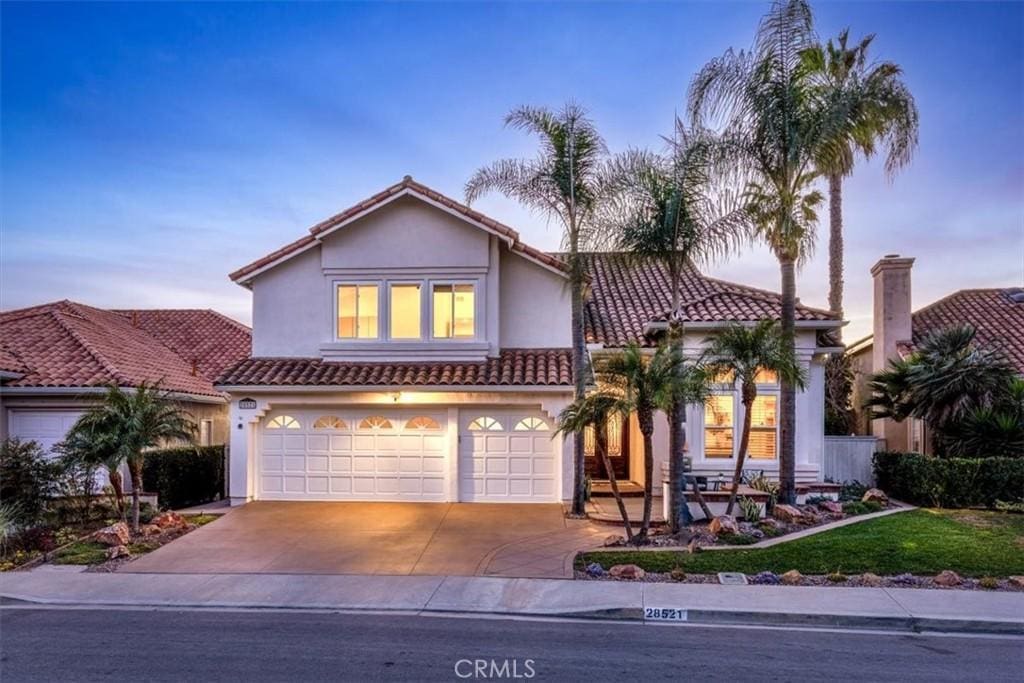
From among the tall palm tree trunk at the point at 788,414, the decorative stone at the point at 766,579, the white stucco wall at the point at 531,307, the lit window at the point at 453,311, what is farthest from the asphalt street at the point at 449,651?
the white stucco wall at the point at 531,307

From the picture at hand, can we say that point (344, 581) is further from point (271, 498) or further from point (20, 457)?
point (20, 457)

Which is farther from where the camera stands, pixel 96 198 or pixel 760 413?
pixel 96 198

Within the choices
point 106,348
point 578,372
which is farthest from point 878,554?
point 106,348

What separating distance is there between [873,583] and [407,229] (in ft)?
39.3

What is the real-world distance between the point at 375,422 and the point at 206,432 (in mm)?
A: 7290

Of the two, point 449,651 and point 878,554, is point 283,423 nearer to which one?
point 449,651

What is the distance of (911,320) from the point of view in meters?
18.5

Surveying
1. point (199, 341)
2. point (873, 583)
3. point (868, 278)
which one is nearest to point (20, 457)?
point (199, 341)

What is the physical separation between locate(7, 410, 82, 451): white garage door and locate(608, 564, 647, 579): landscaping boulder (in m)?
13.5

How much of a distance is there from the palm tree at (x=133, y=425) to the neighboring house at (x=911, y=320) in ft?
60.6

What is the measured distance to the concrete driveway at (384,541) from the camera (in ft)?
30.5

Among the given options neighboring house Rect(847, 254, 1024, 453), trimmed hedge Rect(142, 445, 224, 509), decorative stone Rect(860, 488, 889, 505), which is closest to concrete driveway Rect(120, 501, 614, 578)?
trimmed hedge Rect(142, 445, 224, 509)

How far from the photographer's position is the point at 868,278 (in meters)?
19.5

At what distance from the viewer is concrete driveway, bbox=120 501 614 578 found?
928cm
